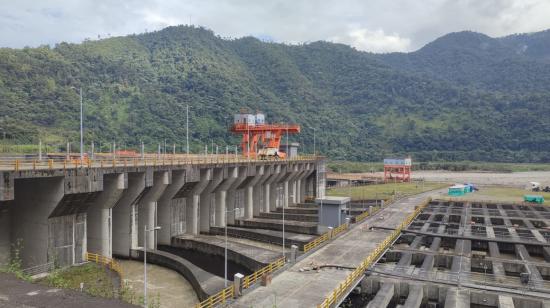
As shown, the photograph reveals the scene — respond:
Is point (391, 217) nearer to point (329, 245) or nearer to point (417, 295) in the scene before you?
point (329, 245)

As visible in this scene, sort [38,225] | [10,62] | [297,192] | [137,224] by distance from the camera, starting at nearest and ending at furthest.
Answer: [38,225], [137,224], [297,192], [10,62]

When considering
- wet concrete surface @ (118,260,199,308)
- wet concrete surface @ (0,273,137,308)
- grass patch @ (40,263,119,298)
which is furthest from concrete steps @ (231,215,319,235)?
wet concrete surface @ (0,273,137,308)

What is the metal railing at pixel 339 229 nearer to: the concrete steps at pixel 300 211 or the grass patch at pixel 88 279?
the concrete steps at pixel 300 211

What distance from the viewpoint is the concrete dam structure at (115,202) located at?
115ft

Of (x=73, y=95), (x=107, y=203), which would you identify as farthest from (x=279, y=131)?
(x=73, y=95)

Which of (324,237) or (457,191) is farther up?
(457,191)

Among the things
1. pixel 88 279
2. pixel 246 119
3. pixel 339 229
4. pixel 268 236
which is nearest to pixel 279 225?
pixel 268 236

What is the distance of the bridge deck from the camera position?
28219 millimetres

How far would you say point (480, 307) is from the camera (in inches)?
1225

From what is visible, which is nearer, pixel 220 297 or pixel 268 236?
pixel 220 297

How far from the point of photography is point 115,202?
138 feet

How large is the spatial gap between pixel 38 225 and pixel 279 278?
19701 mm

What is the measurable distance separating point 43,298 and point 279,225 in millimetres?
50805

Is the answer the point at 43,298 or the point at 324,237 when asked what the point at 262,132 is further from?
the point at 43,298
